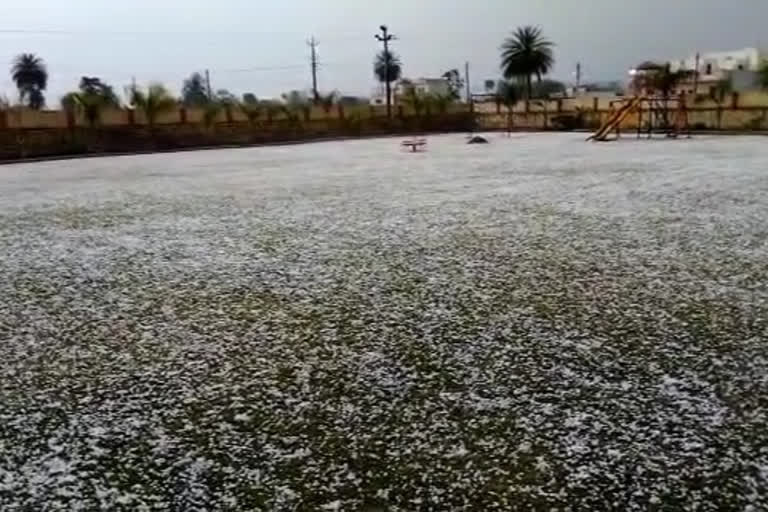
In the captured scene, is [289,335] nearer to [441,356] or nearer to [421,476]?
[441,356]

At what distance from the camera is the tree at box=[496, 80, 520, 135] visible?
2920 cm

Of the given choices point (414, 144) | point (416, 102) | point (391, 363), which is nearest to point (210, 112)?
point (416, 102)

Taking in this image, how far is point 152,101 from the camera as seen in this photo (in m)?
24.9

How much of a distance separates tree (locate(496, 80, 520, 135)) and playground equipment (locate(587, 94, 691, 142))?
216 inches

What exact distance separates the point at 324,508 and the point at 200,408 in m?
0.88

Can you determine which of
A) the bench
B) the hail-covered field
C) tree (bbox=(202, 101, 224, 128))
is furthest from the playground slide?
the hail-covered field

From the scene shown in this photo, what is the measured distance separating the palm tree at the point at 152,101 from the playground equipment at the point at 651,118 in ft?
47.4

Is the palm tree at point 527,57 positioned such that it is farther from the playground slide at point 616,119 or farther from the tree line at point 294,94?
the playground slide at point 616,119

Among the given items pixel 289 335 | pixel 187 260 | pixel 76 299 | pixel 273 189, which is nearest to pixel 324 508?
pixel 289 335

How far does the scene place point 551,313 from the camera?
3.82 meters

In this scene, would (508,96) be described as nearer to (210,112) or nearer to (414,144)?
(210,112)

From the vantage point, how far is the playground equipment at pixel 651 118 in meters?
20.7

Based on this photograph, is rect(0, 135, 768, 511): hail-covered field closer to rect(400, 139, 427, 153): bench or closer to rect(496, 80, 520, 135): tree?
rect(400, 139, 427, 153): bench

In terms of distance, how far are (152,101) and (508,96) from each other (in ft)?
58.9
